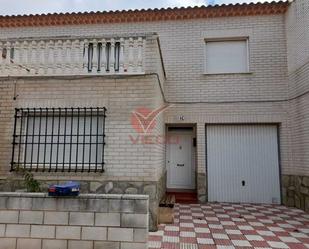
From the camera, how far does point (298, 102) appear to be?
24.2 feet

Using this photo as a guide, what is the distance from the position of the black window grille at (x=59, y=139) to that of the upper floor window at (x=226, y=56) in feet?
14.6

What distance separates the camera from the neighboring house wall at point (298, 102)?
22.8 feet

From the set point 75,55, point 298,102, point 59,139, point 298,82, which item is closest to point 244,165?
point 298,102

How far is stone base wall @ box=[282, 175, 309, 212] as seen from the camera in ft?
22.5

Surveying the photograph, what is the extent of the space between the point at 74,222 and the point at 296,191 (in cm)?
649

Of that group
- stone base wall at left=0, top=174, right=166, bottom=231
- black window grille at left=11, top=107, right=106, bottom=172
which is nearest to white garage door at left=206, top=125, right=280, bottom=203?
stone base wall at left=0, top=174, right=166, bottom=231

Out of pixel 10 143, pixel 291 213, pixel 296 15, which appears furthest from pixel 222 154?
pixel 10 143

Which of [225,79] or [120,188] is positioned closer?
[120,188]

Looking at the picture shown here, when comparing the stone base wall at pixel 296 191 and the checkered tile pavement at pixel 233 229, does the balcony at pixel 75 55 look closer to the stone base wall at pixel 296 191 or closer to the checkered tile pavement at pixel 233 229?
the checkered tile pavement at pixel 233 229

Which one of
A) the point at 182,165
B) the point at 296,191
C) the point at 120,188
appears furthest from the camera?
the point at 182,165

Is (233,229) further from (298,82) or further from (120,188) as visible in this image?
(298,82)

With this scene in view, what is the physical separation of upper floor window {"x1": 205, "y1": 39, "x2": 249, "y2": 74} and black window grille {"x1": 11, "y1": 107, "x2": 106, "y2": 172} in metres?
4.45

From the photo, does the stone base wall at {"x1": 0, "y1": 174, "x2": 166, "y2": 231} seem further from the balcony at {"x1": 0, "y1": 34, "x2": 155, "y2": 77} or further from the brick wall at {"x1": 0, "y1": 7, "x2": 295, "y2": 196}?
the brick wall at {"x1": 0, "y1": 7, "x2": 295, "y2": 196}

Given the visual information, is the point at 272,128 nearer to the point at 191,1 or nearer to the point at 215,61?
the point at 215,61
